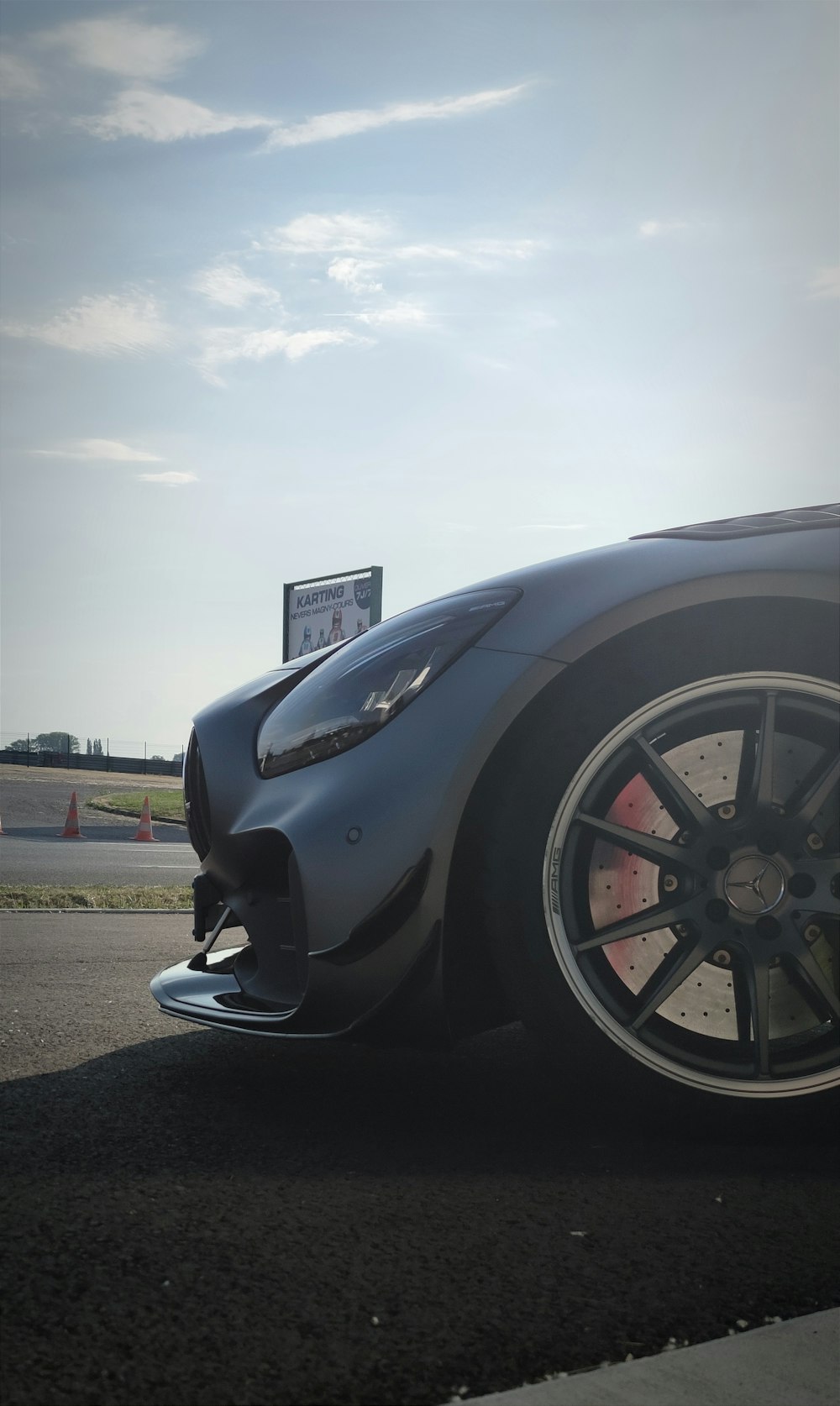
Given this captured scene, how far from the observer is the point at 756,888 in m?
2.12

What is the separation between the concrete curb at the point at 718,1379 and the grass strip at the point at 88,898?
19.3 ft

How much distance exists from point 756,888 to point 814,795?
210mm

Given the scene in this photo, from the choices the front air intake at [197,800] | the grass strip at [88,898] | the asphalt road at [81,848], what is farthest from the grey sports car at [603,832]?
the asphalt road at [81,848]

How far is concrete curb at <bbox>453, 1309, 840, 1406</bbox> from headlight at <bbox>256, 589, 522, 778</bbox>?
1.23 metres

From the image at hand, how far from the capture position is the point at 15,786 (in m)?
30.4

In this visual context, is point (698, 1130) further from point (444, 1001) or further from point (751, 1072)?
point (444, 1001)

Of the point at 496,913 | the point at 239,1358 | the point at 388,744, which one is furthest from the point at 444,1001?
the point at 239,1358

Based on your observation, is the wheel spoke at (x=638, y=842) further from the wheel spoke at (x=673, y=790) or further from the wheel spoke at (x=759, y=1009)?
the wheel spoke at (x=759, y=1009)

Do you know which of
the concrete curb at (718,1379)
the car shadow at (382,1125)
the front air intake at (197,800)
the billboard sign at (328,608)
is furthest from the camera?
the billboard sign at (328,608)

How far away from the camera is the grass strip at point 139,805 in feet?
79.7

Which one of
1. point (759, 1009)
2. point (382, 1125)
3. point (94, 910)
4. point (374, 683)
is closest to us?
point (759, 1009)

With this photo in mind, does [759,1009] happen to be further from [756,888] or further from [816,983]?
[756,888]

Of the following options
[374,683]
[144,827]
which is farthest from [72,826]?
[374,683]

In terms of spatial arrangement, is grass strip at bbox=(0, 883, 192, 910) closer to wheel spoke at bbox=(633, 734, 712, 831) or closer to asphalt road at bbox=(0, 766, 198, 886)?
asphalt road at bbox=(0, 766, 198, 886)
